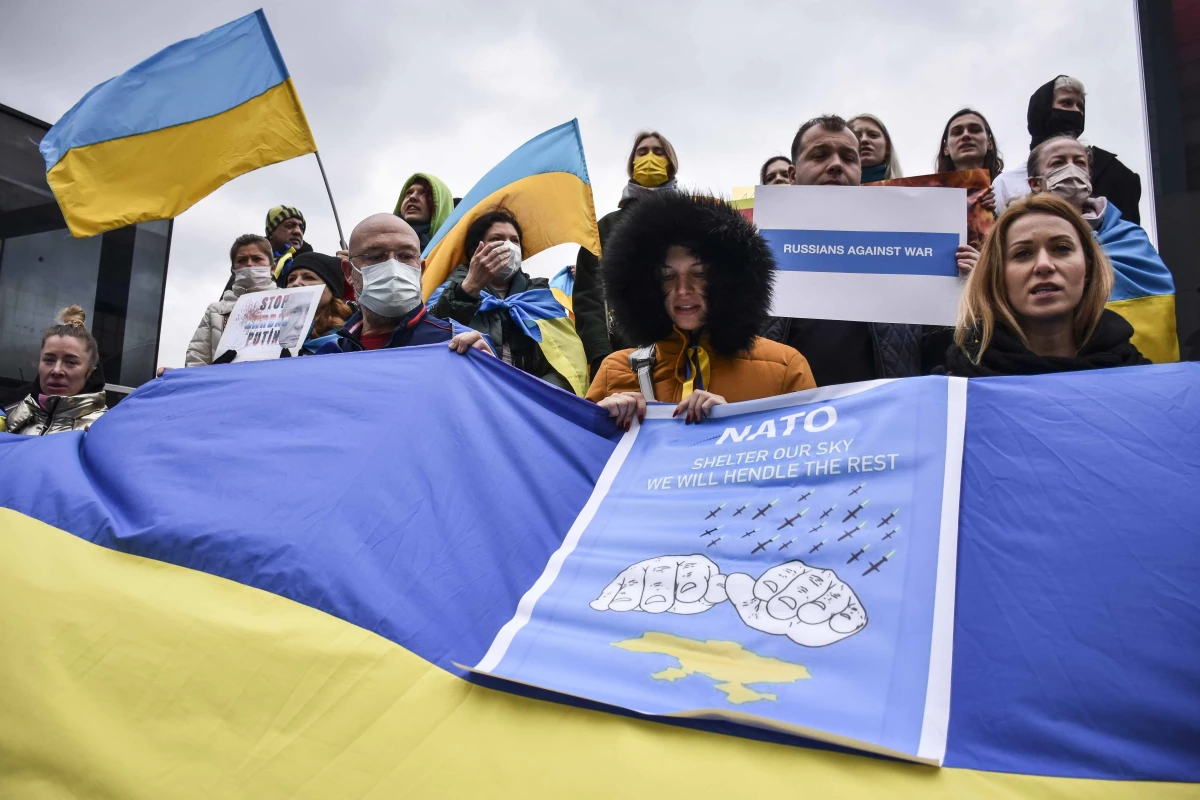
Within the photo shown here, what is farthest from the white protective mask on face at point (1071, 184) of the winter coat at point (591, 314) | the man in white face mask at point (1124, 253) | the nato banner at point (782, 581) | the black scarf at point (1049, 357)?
the nato banner at point (782, 581)

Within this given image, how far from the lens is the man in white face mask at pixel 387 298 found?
11.0 ft

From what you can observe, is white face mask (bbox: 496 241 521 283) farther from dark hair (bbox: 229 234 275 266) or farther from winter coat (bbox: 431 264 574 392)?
dark hair (bbox: 229 234 275 266)

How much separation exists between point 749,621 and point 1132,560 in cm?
67

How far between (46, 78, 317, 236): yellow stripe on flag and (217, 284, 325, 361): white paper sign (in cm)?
142

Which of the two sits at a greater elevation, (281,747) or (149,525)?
(149,525)

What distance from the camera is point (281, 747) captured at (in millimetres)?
1581

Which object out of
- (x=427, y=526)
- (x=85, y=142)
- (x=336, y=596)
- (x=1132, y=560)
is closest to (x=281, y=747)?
(x=336, y=596)

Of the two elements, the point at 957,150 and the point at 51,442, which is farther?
the point at 957,150

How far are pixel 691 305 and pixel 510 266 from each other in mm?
1573

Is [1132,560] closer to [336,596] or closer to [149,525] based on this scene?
[336,596]

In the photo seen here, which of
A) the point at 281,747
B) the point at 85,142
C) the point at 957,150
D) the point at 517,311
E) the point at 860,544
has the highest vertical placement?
the point at 85,142

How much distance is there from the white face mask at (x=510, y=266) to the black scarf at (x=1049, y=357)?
2.30m

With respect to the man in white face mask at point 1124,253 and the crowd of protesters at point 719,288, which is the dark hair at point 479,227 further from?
the man in white face mask at point 1124,253

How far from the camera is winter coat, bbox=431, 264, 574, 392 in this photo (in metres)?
3.94
